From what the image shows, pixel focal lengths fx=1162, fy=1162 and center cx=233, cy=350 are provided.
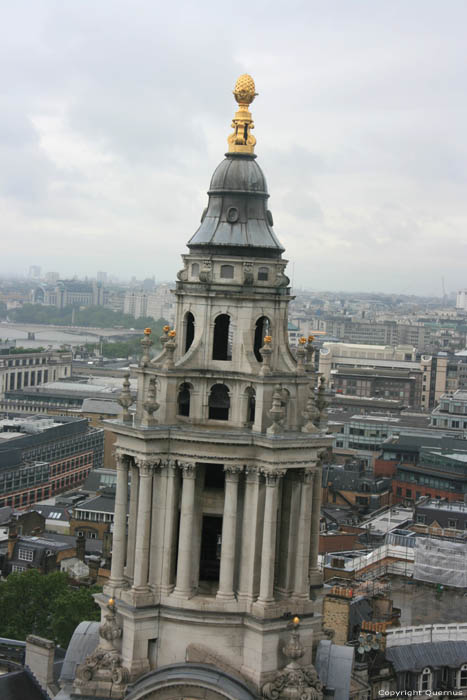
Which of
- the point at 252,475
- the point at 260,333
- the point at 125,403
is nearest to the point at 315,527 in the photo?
the point at 252,475

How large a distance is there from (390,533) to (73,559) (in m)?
25.7

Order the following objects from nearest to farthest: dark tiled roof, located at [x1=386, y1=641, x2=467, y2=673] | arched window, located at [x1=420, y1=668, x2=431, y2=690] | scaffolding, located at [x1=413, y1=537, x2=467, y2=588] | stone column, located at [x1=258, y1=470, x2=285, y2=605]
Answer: stone column, located at [x1=258, y1=470, x2=285, y2=605]
dark tiled roof, located at [x1=386, y1=641, x2=467, y2=673]
arched window, located at [x1=420, y1=668, x2=431, y2=690]
scaffolding, located at [x1=413, y1=537, x2=467, y2=588]

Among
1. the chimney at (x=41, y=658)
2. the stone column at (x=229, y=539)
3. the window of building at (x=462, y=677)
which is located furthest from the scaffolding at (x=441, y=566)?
the stone column at (x=229, y=539)

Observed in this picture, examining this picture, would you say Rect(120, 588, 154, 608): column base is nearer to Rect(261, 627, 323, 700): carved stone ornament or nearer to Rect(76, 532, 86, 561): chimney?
Rect(261, 627, 323, 700): carved stone ornament

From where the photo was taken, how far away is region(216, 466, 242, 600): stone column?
109 ft

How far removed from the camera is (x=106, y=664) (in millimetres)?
33594

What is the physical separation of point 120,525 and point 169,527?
6.40ft

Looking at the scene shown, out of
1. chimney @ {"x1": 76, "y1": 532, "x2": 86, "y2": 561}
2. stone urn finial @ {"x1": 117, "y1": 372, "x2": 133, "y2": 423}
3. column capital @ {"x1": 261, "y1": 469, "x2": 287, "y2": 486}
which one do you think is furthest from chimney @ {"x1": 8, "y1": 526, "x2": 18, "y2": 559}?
column capital @ {"x1": 261, "y1": 469, "x2": 287, "y2": 486}

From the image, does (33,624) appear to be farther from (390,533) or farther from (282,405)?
(282,405)

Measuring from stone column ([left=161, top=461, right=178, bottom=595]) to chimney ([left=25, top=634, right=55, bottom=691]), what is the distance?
50.1 ft

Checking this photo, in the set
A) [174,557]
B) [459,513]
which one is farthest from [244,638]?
[459,513]

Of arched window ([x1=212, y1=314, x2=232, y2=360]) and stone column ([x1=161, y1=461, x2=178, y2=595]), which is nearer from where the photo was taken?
stone column ([x1=161, y1=461, x2=178, y2=595])

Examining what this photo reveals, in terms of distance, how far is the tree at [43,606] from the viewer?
71.5 m

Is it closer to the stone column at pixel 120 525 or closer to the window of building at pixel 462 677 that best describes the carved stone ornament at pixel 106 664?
the stone column at pixel 120 525
